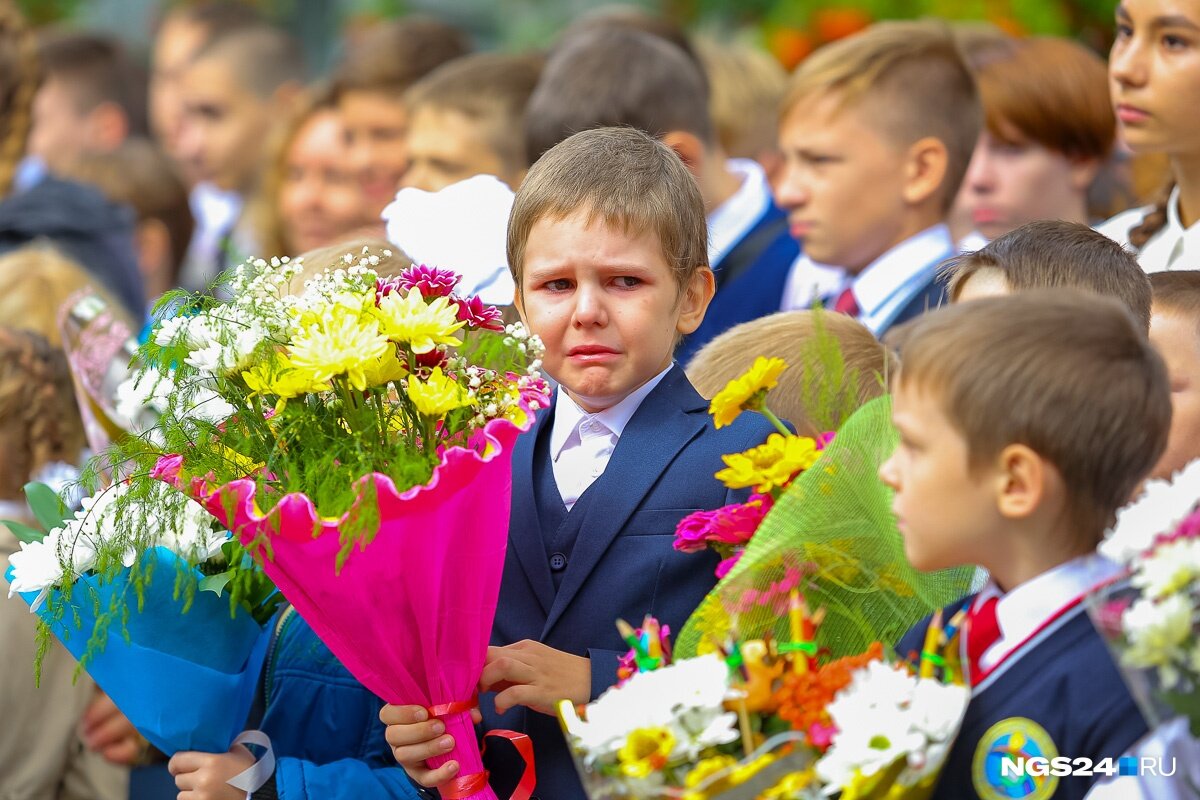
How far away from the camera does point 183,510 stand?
249 cm

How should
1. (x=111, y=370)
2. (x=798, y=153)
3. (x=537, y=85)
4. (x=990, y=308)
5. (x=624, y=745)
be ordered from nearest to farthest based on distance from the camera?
(x=624, y=745)
(x=990, y=308)
(x=111, y=370)
(x=798, y=153)
(x=537, y=85)

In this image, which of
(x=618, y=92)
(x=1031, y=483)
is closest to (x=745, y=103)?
(x=618, y=92)

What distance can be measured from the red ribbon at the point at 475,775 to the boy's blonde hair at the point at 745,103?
14.1ft

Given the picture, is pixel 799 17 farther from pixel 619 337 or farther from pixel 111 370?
pixel 619 337

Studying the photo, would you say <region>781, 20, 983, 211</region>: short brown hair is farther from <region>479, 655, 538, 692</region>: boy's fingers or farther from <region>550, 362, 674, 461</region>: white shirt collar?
<region>479, 655, 538, 692</region>: boy's fingers

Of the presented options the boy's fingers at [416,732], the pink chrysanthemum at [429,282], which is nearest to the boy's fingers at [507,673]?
the boy's fingers at [416,732]

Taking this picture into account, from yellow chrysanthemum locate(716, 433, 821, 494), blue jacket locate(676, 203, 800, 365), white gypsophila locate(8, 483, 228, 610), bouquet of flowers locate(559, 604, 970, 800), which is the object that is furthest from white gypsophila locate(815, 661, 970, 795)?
blue jacket locate(676, 203, 800, 365)

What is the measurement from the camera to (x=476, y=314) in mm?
2400

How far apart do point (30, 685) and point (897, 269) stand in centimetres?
261

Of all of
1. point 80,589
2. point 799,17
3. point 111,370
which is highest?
point 799,17

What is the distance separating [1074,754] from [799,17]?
241 inches

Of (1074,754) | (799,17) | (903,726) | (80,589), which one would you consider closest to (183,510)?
(80,589)

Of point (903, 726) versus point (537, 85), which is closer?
point (903, 726)

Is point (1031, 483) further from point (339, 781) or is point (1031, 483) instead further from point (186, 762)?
point (186, 762)
